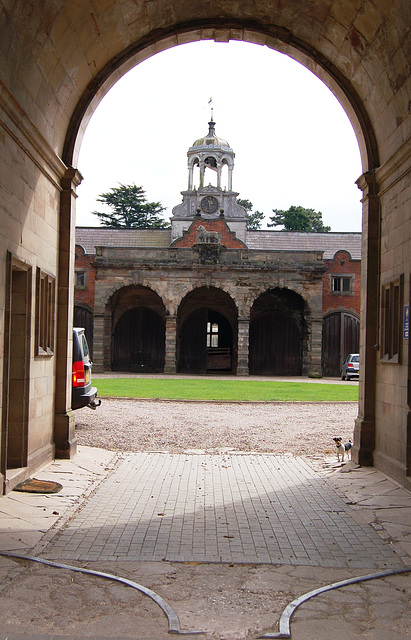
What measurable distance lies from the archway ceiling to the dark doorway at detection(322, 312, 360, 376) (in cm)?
2738

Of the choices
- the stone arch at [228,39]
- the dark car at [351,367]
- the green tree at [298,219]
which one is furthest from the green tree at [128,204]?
the stone arch at [228,39]

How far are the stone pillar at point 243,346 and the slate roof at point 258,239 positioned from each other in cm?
908

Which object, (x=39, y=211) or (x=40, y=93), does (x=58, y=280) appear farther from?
(x=40, y=93)

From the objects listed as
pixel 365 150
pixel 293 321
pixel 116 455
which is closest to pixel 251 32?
pixel 365 150

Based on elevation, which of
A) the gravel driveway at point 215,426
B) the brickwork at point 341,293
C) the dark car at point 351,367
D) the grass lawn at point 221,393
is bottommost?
the gravel driveway at point 215,426

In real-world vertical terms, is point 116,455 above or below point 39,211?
below

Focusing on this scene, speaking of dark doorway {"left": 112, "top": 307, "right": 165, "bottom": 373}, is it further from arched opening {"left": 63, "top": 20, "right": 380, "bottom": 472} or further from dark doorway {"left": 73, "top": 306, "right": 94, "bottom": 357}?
arched opening {"left": 63, "top": 20, "right": 380, "bottom": 472}

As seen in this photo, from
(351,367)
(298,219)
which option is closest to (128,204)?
(298,219)

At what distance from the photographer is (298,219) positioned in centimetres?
6975

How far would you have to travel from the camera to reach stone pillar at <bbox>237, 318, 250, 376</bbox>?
34.2 meters

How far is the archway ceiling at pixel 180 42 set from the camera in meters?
7.12

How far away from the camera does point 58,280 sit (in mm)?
9297

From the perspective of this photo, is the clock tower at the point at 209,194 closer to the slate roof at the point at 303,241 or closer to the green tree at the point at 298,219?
the slate roof at the point at 303,241

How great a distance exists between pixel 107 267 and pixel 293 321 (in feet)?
35.3
